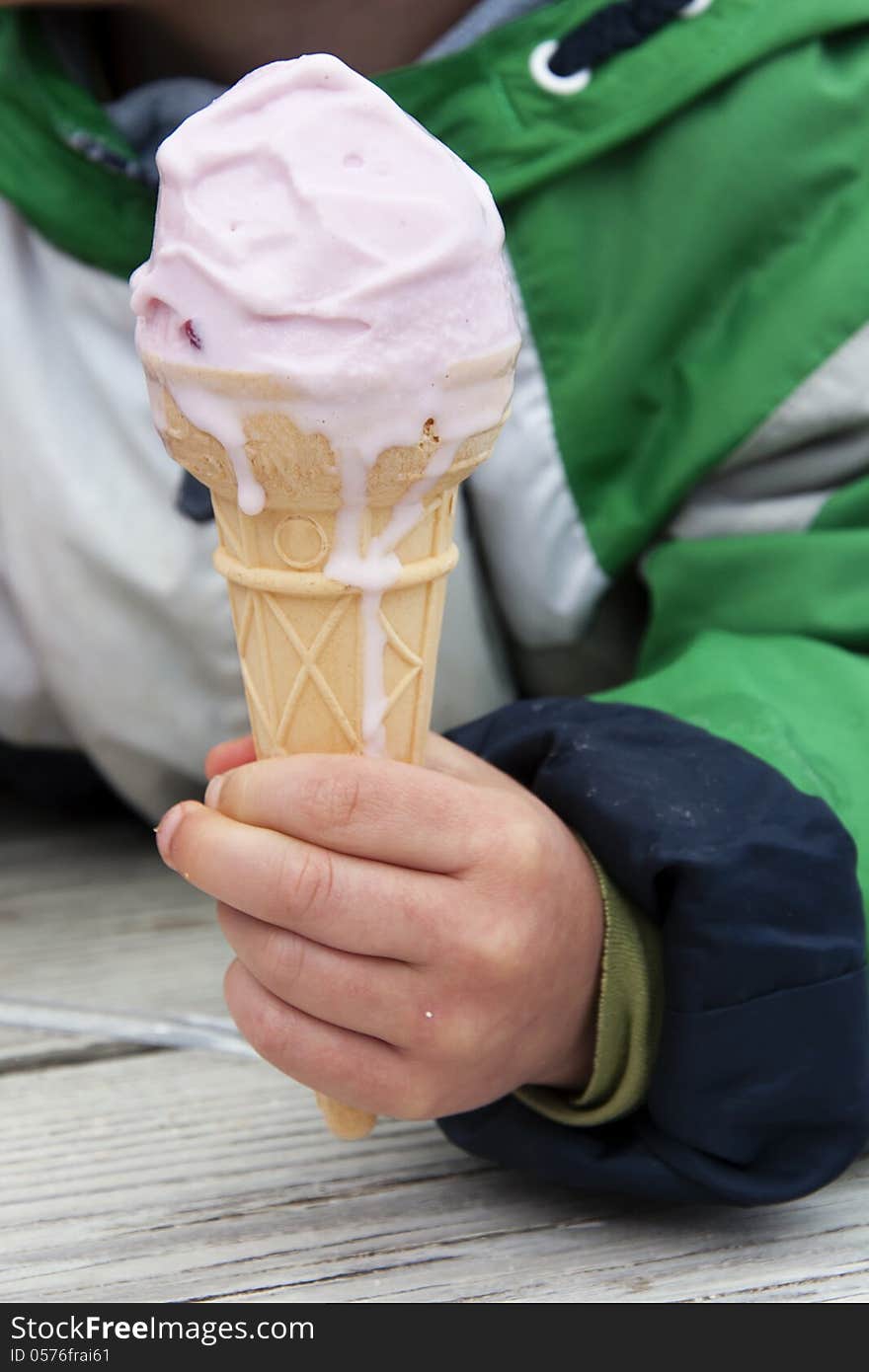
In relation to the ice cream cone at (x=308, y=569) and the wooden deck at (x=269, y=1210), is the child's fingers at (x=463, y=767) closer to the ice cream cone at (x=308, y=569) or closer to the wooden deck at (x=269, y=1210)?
the ice cream cone at (x=308, y=569)

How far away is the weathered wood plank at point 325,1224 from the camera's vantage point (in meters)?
0.74

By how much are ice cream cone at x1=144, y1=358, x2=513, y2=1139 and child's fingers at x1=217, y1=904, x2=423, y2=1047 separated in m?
0.07

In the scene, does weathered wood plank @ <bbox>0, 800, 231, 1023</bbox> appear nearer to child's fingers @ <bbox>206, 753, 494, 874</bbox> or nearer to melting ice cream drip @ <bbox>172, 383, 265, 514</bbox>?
child's fingers @ <bbox>206, 753, 494, 874</bbox>

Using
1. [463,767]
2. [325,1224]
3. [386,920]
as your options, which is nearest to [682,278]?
[463,767]

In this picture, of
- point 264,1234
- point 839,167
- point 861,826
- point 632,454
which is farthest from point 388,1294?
point 839,167

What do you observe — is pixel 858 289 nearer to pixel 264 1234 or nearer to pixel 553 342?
pixel 553 342

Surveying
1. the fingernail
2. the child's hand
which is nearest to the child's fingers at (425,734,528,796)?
the child's hand

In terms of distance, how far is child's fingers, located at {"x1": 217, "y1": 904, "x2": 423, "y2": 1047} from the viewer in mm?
747

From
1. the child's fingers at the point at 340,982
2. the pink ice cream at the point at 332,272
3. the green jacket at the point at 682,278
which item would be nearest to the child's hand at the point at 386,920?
the child's fingers at the point at 340,982

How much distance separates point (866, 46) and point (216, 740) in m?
0.73

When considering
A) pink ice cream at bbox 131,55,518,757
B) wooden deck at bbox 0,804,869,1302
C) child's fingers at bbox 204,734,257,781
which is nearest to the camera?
pink ice cream at bbox 131,55,518,757

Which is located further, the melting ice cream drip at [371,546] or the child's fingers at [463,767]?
the child's fingers at [463,767]

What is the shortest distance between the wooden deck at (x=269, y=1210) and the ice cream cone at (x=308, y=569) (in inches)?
3.0

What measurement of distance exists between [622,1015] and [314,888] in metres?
0.20
